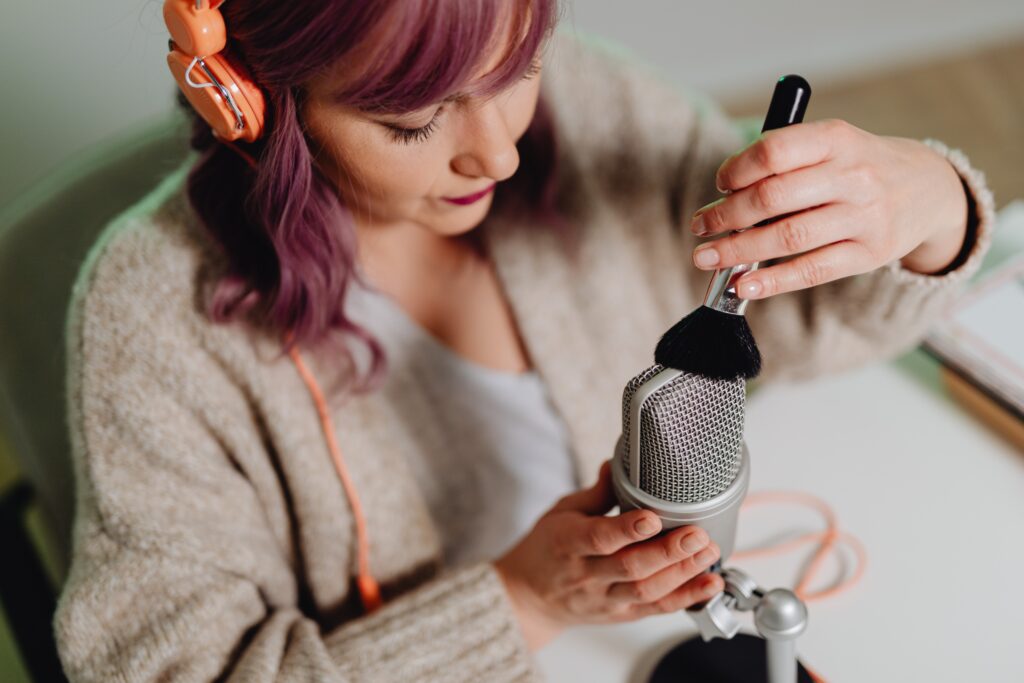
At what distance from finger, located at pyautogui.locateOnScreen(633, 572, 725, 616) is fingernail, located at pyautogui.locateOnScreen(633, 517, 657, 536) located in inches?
3.4

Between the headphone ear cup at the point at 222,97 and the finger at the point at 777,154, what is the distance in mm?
341

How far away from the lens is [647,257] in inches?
41.7

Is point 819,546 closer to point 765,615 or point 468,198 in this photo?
point 765,615

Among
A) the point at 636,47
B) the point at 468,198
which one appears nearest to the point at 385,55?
the point at 468,198

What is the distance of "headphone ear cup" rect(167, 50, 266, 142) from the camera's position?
60 cm

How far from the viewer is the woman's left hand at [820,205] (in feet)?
1.86

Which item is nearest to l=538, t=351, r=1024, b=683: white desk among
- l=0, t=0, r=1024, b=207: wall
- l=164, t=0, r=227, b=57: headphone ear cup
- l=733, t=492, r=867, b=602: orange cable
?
l=733, t=492, r=867, b=602: orange cable

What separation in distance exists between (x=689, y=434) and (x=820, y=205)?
0.23 metres

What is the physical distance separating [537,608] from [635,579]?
0.54 feet

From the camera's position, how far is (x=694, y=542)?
561mm

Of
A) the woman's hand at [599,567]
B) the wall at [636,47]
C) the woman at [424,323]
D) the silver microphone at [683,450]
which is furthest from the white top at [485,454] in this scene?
the wall at [636,47]

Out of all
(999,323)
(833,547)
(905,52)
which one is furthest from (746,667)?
(905,52)

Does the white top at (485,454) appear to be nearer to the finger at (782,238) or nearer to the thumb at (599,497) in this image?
the thumb at (599,497)

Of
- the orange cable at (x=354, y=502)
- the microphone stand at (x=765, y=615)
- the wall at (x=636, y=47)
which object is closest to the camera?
the microphone stand at (x=765, y=615)
